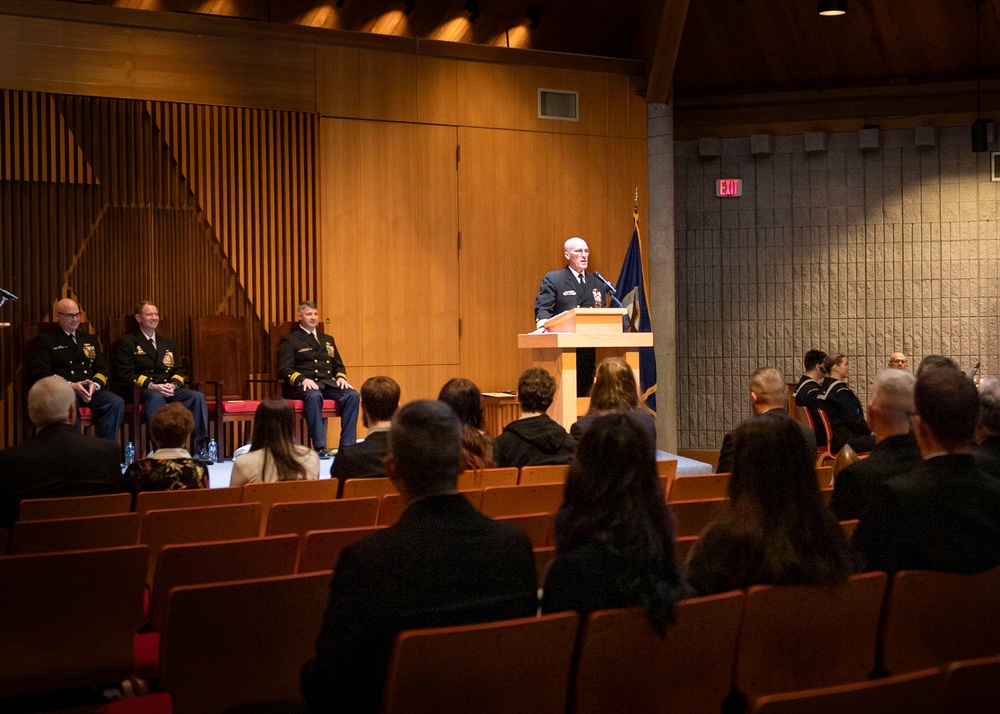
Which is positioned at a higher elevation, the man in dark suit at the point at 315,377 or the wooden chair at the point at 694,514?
the man in dark suit at the point at 315,377

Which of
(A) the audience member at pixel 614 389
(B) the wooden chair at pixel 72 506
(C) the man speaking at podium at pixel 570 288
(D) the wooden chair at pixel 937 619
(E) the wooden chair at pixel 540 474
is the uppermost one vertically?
(C) the man speaking at podium at pixel 570 288

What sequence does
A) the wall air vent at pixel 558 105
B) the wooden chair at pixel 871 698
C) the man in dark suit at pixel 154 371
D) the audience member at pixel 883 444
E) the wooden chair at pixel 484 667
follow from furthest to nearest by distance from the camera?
1. the wall air vent at pixel 558 105
2. the man in dark suit at pixel 154 371
3. the audience member at pixel 883 444
4. the wooden chair at pixel 484 667
5. the wooden chair at pixel 871 698

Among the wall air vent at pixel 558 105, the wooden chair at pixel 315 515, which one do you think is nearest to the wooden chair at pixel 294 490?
the wooden chair at pixel 315 515

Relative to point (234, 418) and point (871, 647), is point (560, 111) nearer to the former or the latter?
point (234, 418)

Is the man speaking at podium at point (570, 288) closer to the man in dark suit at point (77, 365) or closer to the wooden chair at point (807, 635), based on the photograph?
the man in dark suit at point (77, 365)

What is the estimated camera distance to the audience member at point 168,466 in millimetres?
3859

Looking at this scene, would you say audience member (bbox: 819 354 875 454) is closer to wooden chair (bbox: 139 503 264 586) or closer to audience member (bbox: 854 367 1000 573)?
audience member (bbox: 854 367 1000 573)

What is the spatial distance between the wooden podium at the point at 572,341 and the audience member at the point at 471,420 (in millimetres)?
2236

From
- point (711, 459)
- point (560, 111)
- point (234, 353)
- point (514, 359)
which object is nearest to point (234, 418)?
point (234, 353)

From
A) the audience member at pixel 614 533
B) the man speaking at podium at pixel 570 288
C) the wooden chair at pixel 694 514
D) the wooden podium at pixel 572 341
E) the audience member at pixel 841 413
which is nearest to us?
the audience member at pixel 614 533

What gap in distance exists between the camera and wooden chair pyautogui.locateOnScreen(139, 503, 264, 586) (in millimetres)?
3055

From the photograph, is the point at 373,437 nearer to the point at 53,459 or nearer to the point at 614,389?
the point at 614,389

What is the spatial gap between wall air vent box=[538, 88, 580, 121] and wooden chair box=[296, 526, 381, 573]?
6.91 metres

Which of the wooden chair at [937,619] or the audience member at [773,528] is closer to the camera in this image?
the audience member at [773,528]
